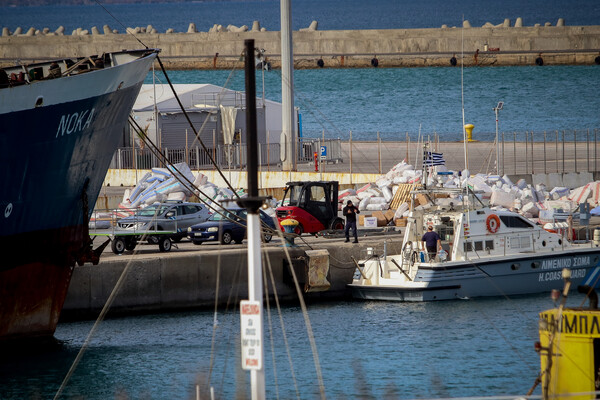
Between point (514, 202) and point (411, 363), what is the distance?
14850mm

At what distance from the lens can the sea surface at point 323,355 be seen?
22.2 m

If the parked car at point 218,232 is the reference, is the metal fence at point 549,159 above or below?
above

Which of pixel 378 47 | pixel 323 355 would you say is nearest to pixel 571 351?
pixel 323 355

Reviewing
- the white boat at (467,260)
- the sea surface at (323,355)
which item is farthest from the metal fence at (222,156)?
the sea surface at (323,355)

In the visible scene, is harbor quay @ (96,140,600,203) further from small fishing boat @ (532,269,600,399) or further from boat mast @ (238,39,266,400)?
boat mast @ (238,39,266,400)

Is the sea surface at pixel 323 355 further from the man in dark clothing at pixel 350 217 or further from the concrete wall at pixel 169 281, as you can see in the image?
the man in dark clothing at pixel 350 217

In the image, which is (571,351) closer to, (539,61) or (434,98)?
(434,98)

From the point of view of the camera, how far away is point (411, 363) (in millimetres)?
24219

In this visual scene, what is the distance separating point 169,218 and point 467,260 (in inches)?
358

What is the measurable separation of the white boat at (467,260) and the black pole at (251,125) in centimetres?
1690

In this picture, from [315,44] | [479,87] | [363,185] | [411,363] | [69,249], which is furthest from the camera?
[315,44]

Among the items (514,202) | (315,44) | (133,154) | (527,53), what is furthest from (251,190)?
(315,44)

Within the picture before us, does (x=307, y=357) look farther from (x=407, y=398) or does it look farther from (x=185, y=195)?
(x=185, y=195)

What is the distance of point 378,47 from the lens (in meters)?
140
